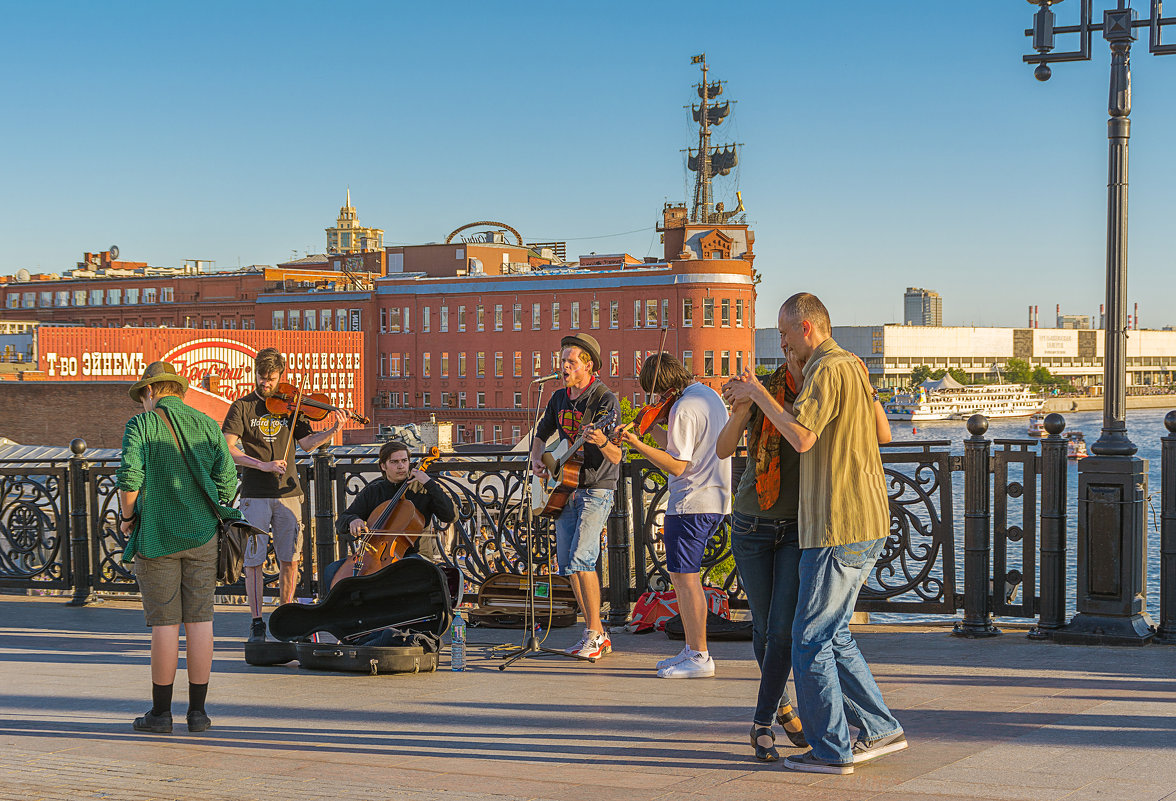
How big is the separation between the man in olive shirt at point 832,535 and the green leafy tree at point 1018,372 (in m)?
182

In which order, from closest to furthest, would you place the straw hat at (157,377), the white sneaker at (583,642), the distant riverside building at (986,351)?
1. the straw hat at (157,377)
2. the white sneaker at (583,642)
3. the distant riverside building at (986,351)

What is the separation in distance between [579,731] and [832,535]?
1.64m

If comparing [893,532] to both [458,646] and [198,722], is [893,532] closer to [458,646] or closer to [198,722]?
[458,646]

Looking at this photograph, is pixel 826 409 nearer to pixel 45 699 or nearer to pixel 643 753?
pixel 643 753

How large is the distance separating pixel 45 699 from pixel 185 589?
1.41 m

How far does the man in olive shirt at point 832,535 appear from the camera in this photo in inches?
174

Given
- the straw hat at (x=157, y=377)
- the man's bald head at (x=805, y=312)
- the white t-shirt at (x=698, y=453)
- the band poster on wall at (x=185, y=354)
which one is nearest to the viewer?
the man's bald head at (x=805, y=312)

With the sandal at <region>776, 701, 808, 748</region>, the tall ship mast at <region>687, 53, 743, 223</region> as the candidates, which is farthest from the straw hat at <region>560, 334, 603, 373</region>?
the tall ship mast at <region>687, 53, 743, 223</region>

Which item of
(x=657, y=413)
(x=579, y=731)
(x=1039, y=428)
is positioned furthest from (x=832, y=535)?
(x=1039, y=428)

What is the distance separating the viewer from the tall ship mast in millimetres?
101000

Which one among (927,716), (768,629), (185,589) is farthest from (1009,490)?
(185,589)

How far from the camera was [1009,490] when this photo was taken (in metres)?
7.39

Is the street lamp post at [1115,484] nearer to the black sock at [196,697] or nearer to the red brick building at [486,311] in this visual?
the black sock at [196,697]

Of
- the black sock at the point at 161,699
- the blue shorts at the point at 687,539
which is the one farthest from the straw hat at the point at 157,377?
the blue shorts at the point at 687,539
